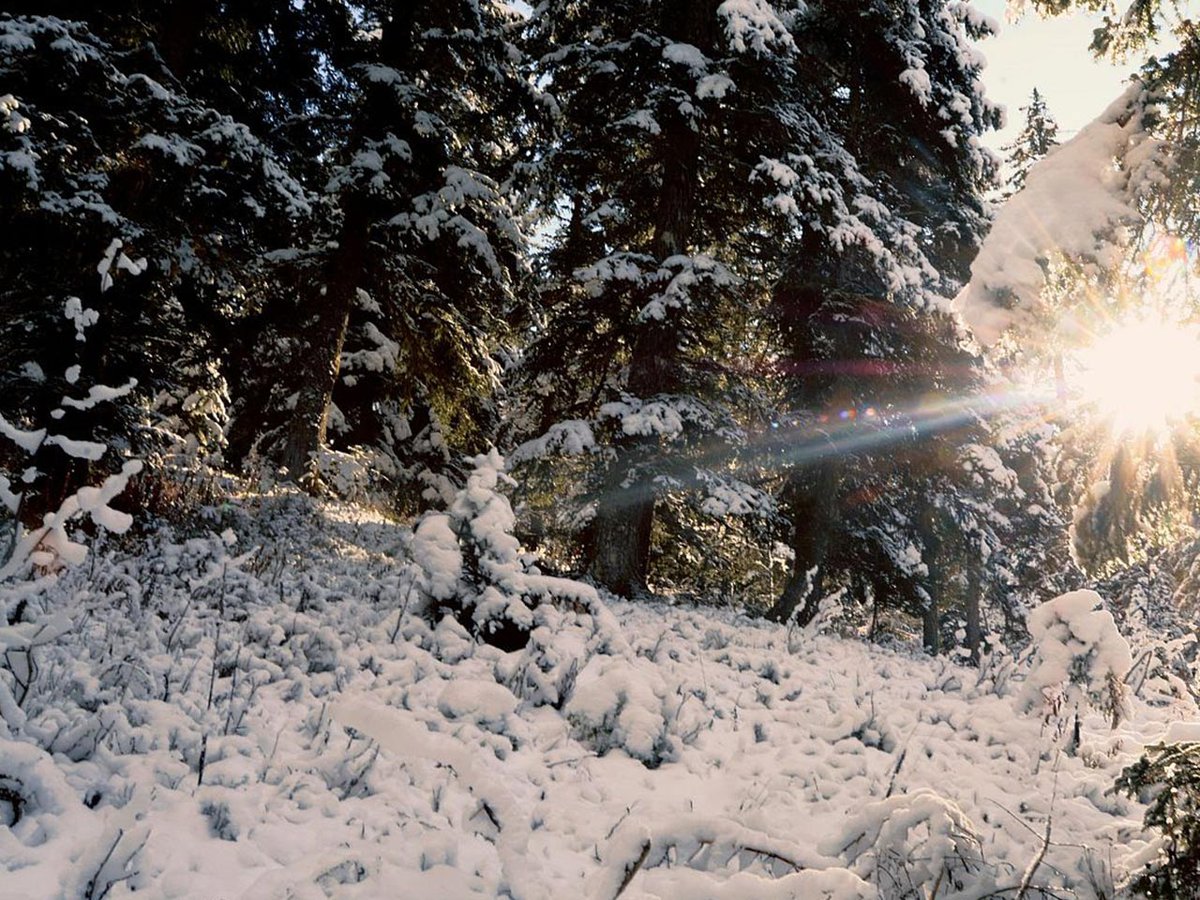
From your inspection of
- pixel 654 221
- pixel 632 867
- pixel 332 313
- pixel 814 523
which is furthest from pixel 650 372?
pixel 632 867

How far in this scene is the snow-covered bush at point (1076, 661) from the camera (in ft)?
15.9

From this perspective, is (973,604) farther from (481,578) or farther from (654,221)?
(481,578)

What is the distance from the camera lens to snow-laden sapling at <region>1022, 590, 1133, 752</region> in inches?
191

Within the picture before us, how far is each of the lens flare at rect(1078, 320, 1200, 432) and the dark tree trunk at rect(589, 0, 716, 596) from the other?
236 inches

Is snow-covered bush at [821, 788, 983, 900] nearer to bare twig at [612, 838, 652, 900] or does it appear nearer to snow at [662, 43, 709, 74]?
bare twig at [612, 838, 652, 900]

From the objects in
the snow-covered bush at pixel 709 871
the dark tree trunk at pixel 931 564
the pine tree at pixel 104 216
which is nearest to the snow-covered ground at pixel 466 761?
the snow-covered bush at pixel 709 871

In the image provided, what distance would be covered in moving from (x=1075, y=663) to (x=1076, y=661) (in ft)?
0.07

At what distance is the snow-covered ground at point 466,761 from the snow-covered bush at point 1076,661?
0.21 meters

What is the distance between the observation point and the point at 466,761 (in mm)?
2070

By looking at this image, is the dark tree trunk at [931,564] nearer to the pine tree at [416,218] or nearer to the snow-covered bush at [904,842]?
the pine tree at [416,218]

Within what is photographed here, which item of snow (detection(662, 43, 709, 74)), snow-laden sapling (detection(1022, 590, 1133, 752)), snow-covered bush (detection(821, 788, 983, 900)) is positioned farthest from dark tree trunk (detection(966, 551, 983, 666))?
snow-covered bush (detection(821, 788, 983, 900))

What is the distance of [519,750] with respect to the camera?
13.4 ft

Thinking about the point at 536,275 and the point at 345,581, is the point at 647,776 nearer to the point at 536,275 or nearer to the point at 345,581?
the point at 345,581

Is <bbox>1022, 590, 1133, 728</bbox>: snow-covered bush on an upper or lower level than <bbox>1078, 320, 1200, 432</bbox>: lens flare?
lower
